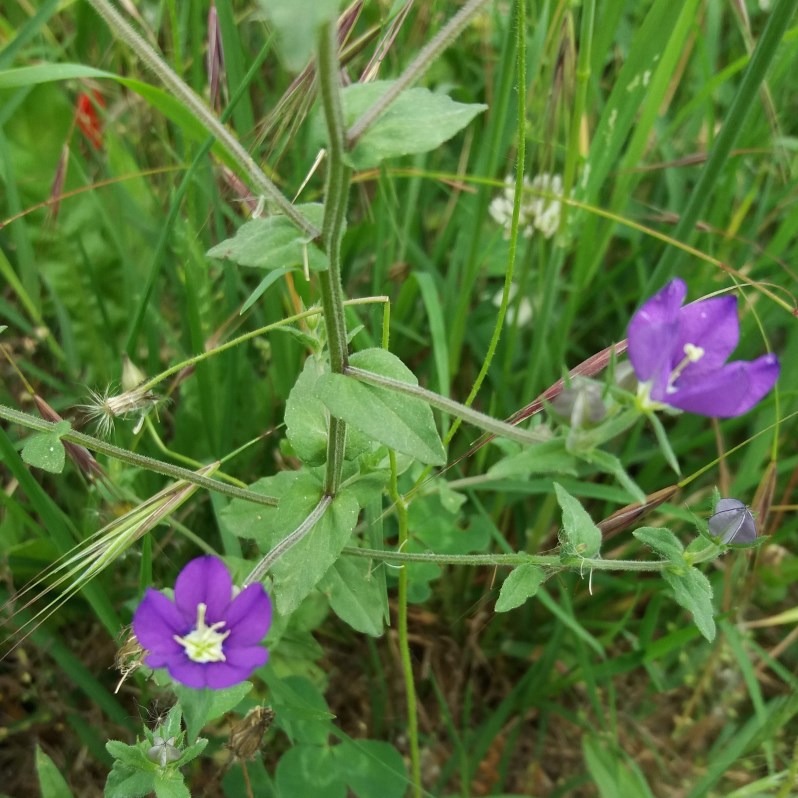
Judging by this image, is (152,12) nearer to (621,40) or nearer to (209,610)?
(621,40)

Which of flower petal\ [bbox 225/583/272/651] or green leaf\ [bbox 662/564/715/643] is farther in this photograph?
green leaf\ [bbox 662/564/715/643]

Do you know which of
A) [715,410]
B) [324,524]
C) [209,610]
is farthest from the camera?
[324,524]

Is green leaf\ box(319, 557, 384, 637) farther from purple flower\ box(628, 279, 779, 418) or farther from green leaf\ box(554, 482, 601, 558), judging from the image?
purple flower\ box(628, 279, 779, 418)

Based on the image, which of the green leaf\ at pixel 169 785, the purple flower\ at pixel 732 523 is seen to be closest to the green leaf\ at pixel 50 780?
the green leaf\ at pixel 169 785

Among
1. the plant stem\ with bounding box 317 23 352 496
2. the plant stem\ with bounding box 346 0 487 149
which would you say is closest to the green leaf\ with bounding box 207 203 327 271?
the plant stem\ with bounding box 317 23 352 496

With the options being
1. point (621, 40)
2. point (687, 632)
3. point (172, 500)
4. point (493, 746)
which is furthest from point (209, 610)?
point (621, 40)

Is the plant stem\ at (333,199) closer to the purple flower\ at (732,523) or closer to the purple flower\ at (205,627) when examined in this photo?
the purple flower\ at (205,627)
